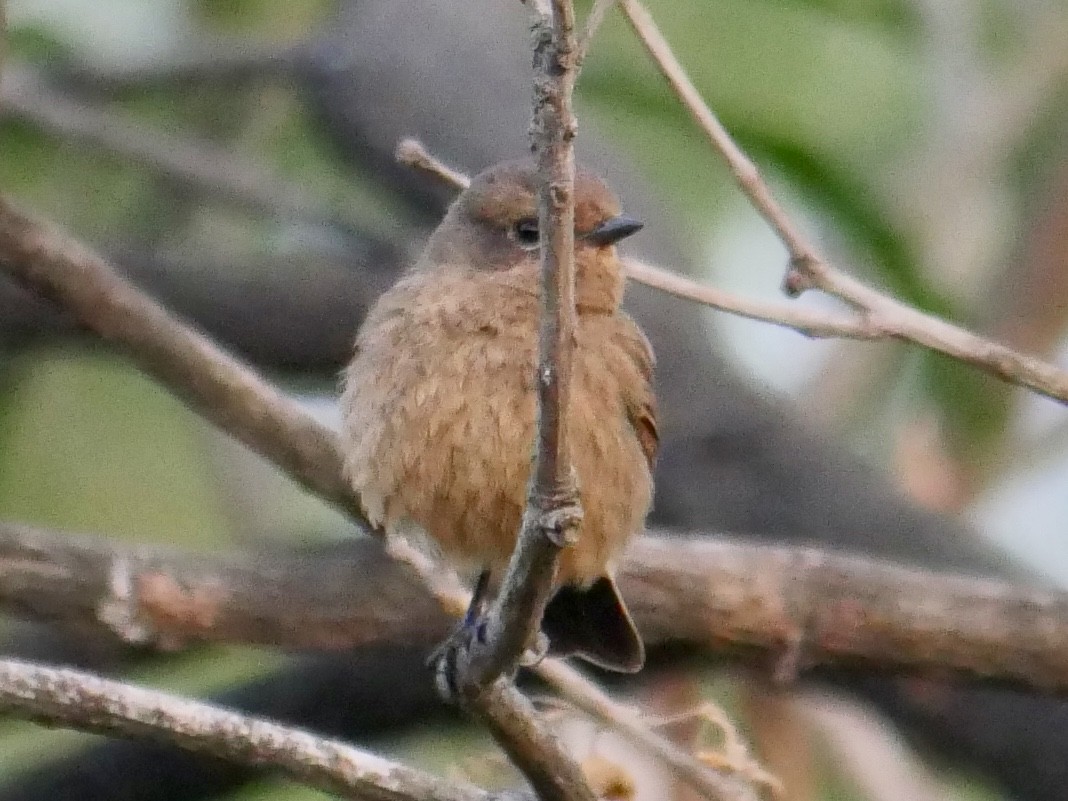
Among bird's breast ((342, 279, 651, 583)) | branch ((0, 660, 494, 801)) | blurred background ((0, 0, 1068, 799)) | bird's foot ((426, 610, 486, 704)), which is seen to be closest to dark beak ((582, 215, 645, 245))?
bird's breast ((342, 279, 651, 583))

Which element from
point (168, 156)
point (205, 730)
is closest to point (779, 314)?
point (205, 730)

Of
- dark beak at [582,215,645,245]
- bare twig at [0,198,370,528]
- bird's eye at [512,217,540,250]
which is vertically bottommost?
bare twig at [0,198,370,528]

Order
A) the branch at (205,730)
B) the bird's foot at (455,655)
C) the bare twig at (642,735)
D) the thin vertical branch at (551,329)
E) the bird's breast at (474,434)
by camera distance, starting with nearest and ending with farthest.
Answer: the thin vertical branch at (551,329)
the branch at (205,730)
the bird's foot at (455,655)
the bird's breast at (474,434)
the bare twig at (642,735)

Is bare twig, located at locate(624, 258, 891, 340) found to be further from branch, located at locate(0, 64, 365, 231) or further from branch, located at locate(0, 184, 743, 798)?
branch, located at locate(0, 64, 365, 231)

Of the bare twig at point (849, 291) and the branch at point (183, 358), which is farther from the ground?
the bare twig at point (849, 291)

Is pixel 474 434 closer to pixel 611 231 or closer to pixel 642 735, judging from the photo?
pixel 611 231

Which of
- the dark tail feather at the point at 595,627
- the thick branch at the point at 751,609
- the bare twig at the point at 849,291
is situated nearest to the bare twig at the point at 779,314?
the bare twig at the point at 849,291

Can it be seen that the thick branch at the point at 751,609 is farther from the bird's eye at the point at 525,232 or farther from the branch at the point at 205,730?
the branch at the point at 205,730
